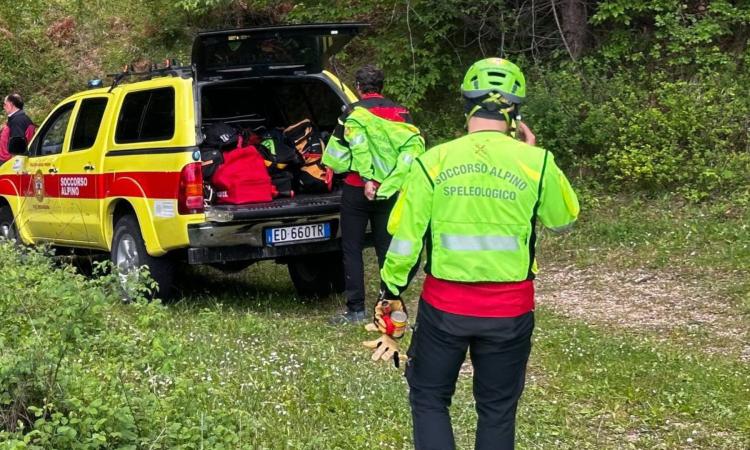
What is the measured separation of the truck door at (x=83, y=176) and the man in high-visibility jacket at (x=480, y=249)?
5.05 meters

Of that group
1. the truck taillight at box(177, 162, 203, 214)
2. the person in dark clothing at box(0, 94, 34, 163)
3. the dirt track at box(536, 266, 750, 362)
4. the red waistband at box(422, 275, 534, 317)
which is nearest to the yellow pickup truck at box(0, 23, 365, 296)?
the truck taillight at box(177, 162, 203, 214)

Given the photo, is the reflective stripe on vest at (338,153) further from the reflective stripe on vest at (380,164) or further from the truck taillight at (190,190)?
the truck taillight at (190,190)

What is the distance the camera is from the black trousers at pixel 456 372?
3.61m

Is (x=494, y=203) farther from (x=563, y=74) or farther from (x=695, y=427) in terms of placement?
(x=563, y=74)

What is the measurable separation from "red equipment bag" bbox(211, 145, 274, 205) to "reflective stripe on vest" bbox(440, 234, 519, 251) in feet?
13.4

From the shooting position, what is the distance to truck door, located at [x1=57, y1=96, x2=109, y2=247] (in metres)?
8.16

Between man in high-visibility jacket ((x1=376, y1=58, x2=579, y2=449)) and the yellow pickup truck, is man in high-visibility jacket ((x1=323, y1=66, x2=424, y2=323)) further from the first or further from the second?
man in high-visibility jacket ((x1=376, y1=58, x2=579, y2=449))

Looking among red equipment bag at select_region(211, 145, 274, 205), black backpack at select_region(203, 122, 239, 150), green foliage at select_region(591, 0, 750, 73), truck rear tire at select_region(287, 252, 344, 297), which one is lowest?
truck rear tire at select_region(287, 252, 344, 297)

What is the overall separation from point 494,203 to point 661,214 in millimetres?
6754

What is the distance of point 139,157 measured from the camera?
7543 millimetres

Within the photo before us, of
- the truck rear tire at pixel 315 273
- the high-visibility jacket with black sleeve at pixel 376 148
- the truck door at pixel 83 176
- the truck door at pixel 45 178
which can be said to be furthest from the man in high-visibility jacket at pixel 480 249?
the truck door at pixel 45 178

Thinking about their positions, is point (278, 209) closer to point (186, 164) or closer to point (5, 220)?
point (186, 164)

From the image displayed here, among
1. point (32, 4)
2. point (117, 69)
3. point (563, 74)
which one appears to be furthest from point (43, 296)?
point (32, 4)

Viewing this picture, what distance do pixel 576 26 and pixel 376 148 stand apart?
6.06m
